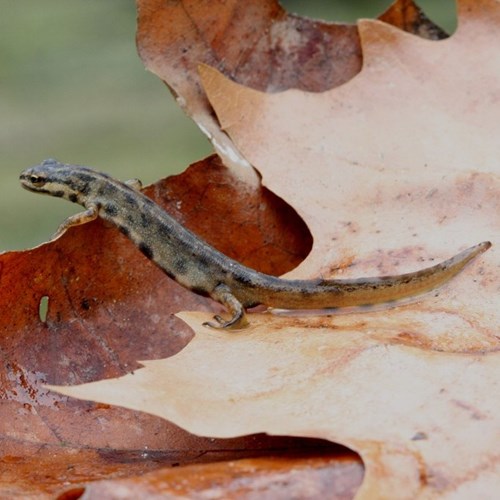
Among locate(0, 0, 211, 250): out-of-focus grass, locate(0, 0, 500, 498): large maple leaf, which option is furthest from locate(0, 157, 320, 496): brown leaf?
locate(0, 0, 211, 250): out-of-focus grass

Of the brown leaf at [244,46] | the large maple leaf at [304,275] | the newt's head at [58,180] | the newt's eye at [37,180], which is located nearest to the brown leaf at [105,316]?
the large maple leaf at [304,275]

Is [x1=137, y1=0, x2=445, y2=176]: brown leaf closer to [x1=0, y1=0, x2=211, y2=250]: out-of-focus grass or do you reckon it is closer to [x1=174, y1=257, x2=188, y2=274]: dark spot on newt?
[x1=174, y1=257, x2=188, y2=274]: dark spot on newt

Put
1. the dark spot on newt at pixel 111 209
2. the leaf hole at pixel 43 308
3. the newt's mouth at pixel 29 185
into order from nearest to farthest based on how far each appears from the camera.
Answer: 1. the leaf hole at pixel 43 308
2. the dark spot on newt at pixel 111 209
3. the newt's mouth at pixel 29 185

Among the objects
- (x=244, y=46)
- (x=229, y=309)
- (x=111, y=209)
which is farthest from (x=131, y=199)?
(x=244, y=46)

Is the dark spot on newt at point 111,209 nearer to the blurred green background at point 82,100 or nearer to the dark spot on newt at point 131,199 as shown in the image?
the dark spot on newt at point 131,199

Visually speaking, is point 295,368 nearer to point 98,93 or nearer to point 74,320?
point 74,320

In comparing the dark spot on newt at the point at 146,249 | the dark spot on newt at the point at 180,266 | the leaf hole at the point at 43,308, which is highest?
the leaf hole at the point at 43,308
